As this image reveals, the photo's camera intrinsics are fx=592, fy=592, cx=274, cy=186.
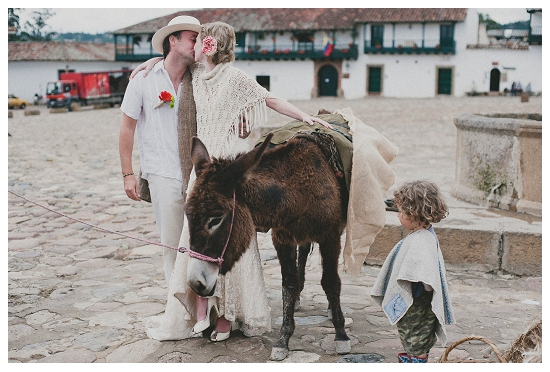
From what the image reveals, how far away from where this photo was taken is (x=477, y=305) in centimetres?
490

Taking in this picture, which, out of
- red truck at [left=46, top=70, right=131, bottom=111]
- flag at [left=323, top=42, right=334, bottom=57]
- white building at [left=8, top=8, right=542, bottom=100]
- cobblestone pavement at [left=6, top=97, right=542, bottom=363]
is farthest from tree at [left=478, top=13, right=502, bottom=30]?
cobblestone pavement at [left=6, top=97, right=542, bottom=363]

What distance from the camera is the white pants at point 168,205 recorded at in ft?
13.8

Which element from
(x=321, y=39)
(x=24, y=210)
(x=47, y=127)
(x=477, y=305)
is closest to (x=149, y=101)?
(x=477, y=305)


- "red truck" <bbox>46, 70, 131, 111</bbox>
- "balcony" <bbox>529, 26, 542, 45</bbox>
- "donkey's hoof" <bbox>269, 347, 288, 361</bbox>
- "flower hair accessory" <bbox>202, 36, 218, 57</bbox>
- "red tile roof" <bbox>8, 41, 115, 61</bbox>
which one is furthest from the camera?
"red tile roof" <bbox>8, 41, 115, 61</bbox>

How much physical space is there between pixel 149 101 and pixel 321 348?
208 centimetres

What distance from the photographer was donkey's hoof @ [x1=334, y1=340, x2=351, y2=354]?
12.8ft

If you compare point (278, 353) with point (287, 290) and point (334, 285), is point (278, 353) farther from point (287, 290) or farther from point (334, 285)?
point (334, 285)

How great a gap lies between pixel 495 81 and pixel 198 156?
46.9 metres

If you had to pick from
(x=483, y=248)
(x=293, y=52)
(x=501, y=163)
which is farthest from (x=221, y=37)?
(x=293, y=52)

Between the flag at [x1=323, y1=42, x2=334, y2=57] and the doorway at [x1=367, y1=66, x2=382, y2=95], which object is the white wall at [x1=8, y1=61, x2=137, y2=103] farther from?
the doorway at [x1=367, y1=66, x2=382, y2=95]

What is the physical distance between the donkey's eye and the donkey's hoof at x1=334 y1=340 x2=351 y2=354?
4.11ft

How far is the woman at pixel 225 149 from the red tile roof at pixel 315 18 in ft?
→ 146

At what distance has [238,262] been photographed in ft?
13.2

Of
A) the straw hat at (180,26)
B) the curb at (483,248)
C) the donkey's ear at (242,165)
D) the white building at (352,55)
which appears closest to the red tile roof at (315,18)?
the white building at (352,55)
